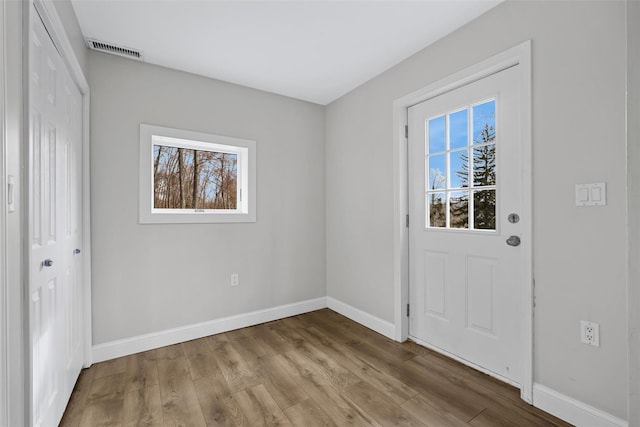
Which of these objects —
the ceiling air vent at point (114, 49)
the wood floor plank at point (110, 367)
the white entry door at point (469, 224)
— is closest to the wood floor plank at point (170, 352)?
the wood floor plank at point (110, 367)

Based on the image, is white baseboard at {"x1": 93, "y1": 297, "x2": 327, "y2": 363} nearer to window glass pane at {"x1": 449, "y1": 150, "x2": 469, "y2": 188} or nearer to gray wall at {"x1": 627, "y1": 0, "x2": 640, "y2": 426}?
window glass pane at {"x1": 449, "y1": 150, "x2": 469, "y2": 188}

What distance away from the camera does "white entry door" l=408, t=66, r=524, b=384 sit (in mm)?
1891

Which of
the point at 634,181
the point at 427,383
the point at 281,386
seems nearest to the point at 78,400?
the point at 281,386

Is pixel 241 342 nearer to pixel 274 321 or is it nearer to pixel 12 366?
pixel 274 321

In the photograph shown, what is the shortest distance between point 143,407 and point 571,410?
7.78ft

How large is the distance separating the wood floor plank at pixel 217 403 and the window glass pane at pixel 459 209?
1901mm

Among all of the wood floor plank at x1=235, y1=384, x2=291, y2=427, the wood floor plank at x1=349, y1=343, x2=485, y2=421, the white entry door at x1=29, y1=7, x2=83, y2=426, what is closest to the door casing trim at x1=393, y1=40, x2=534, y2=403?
the wood floor plank at x1=349, y1=343, x2=485, y2=421

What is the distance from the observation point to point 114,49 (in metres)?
2.26

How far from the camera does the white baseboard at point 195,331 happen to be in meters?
2.32

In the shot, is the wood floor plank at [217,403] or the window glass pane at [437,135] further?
the window glass pane at [437,135]

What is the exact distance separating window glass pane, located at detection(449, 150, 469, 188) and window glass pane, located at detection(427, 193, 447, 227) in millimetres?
141

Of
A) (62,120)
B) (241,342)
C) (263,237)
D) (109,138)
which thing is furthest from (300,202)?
(62,120)

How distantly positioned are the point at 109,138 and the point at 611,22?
10.5 ft

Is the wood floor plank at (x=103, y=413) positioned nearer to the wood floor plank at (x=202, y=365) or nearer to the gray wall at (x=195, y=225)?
the wood floor plank at (x=202, y=365)
